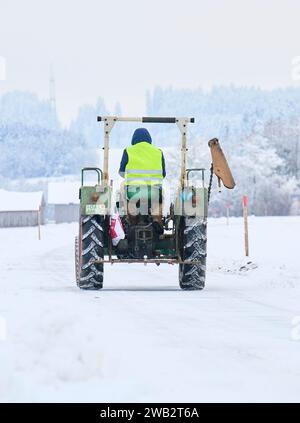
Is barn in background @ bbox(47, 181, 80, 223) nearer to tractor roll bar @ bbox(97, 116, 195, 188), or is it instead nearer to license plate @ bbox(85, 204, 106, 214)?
tractor roll bar @ bbox(97, 116, 195, 188)

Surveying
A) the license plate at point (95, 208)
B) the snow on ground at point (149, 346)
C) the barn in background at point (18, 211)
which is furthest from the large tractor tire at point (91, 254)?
the barn in background at point (18, 211)

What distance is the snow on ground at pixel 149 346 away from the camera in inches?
193

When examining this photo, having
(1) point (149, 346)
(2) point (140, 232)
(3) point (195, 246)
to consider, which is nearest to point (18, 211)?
(2) point (140, 232)

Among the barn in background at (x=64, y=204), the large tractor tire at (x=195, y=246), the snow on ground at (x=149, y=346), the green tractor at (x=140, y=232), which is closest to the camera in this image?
the snow on ground at (x=149, y=346)

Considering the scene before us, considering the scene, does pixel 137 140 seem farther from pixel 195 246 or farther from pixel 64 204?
pixel 64 204

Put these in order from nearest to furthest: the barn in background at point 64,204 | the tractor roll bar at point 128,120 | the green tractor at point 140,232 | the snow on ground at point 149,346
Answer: the snow on ground at point 149,346 → the green tractor at point 140,232 → the tractor roll bar at point 128,120 → the barn in background at point 64,204

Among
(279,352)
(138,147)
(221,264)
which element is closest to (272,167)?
(221,264)

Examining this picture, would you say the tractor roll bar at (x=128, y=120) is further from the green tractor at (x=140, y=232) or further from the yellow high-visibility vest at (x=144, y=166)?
the yellow high-visibility vest at (x=144, y=166)

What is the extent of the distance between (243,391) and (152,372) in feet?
2.28

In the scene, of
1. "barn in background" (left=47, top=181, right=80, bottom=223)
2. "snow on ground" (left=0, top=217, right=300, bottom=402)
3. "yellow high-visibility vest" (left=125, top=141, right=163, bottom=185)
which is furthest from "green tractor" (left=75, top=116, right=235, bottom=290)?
"barn in background" (left=47, top=181, right=80, bottom=223)

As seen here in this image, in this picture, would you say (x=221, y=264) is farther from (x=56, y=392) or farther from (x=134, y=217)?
(x=56, y=392)

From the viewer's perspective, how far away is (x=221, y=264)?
19797mm

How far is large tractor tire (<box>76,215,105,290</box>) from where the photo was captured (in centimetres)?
1359

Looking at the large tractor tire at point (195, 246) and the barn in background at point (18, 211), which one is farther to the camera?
the barn in background at point (18, 211)
